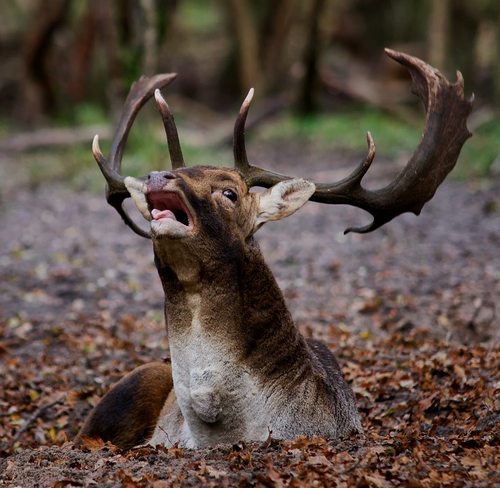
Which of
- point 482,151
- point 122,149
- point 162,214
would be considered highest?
point 162,214

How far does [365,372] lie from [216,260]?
292 cm

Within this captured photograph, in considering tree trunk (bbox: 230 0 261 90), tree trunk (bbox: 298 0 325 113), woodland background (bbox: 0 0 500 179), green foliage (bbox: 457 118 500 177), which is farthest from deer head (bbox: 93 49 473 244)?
tree trunk (bbox: 230 0 261 90)

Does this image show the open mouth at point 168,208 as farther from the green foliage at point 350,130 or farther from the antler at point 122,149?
the green foliage at point 350,130

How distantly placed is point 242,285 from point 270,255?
8.51 m

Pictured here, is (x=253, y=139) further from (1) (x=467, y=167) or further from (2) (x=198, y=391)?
(2) (x=198, y=391)

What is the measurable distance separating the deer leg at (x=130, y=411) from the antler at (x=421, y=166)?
164 centimetres

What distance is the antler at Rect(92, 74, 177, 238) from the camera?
720cm

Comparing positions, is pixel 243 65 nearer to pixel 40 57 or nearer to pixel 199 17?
pixel 40 57

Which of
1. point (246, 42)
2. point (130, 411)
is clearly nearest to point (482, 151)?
point (246, 42)

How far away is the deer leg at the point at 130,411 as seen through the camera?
284 inches

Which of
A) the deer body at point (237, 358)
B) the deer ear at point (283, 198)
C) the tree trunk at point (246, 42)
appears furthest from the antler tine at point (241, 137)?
the tree trunk at point (246, 42)

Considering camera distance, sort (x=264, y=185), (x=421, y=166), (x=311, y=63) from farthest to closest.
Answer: (x=311, y=63) < (x=421, y=166) < (x=264, y=185)

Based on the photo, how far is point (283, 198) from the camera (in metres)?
6.56

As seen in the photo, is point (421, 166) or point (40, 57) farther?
point (40, 57)
